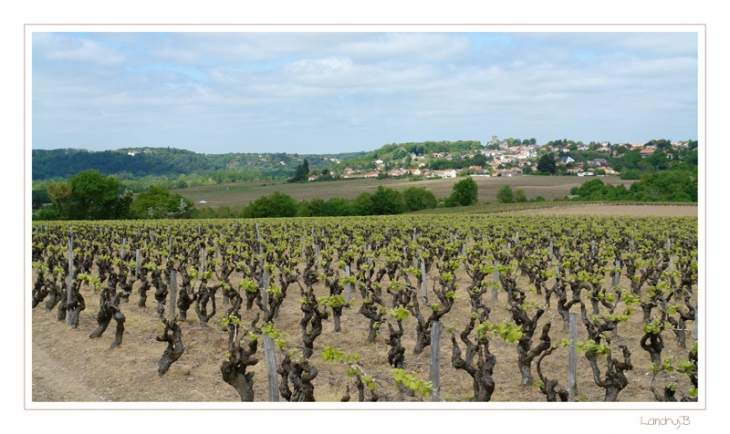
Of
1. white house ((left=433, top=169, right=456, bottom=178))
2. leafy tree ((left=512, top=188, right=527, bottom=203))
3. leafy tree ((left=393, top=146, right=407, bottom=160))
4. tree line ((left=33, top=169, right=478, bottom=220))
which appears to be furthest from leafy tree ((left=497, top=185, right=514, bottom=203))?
leafy tree ((left=393, top=146, right=407, bottom=160))

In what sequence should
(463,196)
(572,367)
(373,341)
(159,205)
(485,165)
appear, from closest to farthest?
(572,367)
(373,341)
(159,205)
(463,196)
(485,165)

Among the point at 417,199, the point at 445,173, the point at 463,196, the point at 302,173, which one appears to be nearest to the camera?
the point at 417,199

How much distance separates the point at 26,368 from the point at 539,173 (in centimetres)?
9867

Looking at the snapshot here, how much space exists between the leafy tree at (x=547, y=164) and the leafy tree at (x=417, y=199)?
38746mm

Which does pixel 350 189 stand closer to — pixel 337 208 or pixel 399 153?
pixel 337 208

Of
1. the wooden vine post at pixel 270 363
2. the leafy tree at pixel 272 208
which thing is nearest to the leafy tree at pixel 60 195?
the leafy tree at pixel 272 208

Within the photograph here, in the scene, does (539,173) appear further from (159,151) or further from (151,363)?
(151,363)

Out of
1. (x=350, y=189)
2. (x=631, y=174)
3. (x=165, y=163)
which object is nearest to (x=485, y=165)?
(x=350, y=189)

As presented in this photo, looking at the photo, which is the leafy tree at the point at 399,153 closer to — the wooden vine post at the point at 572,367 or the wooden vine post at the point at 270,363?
the wooden vine post at the point at 572,367

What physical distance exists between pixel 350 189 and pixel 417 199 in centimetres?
2239

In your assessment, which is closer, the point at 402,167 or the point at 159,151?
the point at 159,151

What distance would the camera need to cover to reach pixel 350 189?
85.8m

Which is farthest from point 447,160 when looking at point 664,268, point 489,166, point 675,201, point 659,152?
point 664,268
